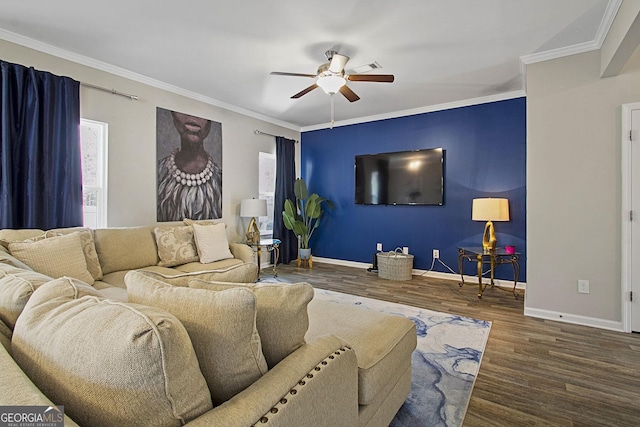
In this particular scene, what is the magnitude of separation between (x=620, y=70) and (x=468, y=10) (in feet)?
5.15

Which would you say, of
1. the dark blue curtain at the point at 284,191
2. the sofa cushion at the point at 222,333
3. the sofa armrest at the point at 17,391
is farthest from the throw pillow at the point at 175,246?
the sofa armrest at the point at 17,391

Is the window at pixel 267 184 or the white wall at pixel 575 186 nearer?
the white wall at pixel 575 186

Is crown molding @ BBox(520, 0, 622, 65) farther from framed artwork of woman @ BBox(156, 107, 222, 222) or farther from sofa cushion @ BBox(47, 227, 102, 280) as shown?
sofa cushion @ BBox(47, 227, 102, 280)

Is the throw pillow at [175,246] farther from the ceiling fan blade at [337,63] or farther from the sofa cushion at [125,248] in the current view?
the ceiling fan blade at [337,63]

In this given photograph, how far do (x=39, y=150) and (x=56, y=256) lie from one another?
124 cm

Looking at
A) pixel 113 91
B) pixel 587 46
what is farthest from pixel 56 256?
pixel 587 46

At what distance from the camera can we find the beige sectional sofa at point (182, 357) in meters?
0.66

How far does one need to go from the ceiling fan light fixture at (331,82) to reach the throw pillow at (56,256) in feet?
8.29

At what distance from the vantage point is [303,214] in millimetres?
6051

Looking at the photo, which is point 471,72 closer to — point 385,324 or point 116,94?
point 385,324

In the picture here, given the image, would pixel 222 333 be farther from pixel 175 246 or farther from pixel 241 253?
pixel 241 253

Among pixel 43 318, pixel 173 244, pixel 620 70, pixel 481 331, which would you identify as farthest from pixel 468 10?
pixel 173 244

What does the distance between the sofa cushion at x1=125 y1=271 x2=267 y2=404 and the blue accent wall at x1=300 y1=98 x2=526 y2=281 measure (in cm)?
437

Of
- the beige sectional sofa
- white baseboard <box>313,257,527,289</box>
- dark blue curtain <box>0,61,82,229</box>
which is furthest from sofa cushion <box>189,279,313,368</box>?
white baseboard <box>313,257,527,289</box>
